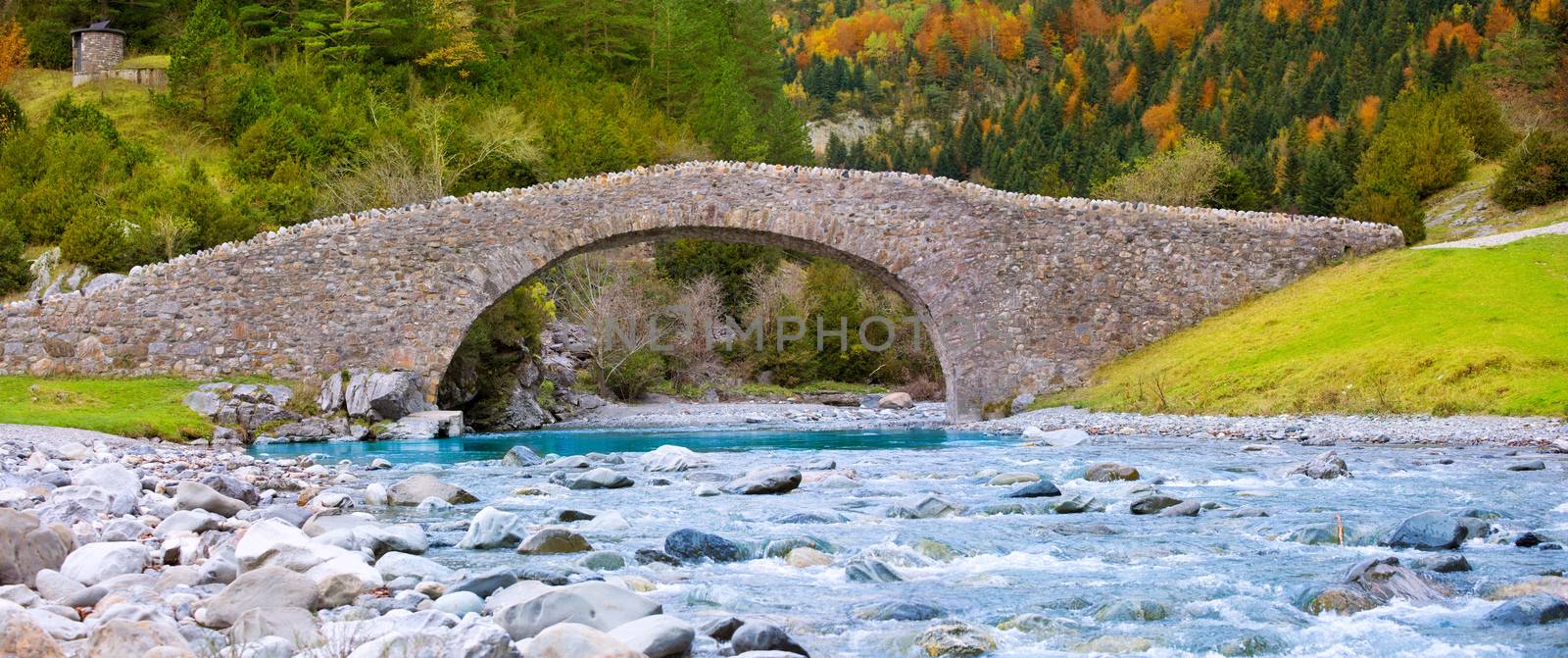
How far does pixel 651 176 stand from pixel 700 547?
1673cm

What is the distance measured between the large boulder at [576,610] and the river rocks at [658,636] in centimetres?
17

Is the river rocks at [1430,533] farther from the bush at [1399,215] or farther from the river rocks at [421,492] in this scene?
the bush at [1399,215]

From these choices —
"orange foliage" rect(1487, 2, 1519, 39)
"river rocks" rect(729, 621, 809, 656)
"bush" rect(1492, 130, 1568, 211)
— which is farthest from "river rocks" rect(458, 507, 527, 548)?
"orange foliage" rect(1487, 2, 1519, 39)

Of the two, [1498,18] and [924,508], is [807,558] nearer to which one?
[924,508]

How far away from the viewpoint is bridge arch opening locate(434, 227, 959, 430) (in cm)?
2456

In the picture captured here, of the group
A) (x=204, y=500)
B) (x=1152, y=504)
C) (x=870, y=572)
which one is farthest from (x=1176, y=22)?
(x=870, y=572)

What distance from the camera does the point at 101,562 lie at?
21.5ft

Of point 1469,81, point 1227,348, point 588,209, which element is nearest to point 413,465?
point 588,209

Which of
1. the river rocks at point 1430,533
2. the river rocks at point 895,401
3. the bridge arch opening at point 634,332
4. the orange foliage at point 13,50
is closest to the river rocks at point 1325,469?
the river rocks at point 1430,533

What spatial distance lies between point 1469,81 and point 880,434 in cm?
3291

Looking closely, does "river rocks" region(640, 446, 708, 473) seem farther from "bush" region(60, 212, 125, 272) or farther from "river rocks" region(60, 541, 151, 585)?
"bush" region(60, 212, 125, 272)

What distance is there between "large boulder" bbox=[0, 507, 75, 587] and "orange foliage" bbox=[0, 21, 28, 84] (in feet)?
134

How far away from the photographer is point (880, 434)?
74.8 feet

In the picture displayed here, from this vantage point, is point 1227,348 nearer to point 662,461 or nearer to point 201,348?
point 662,461
